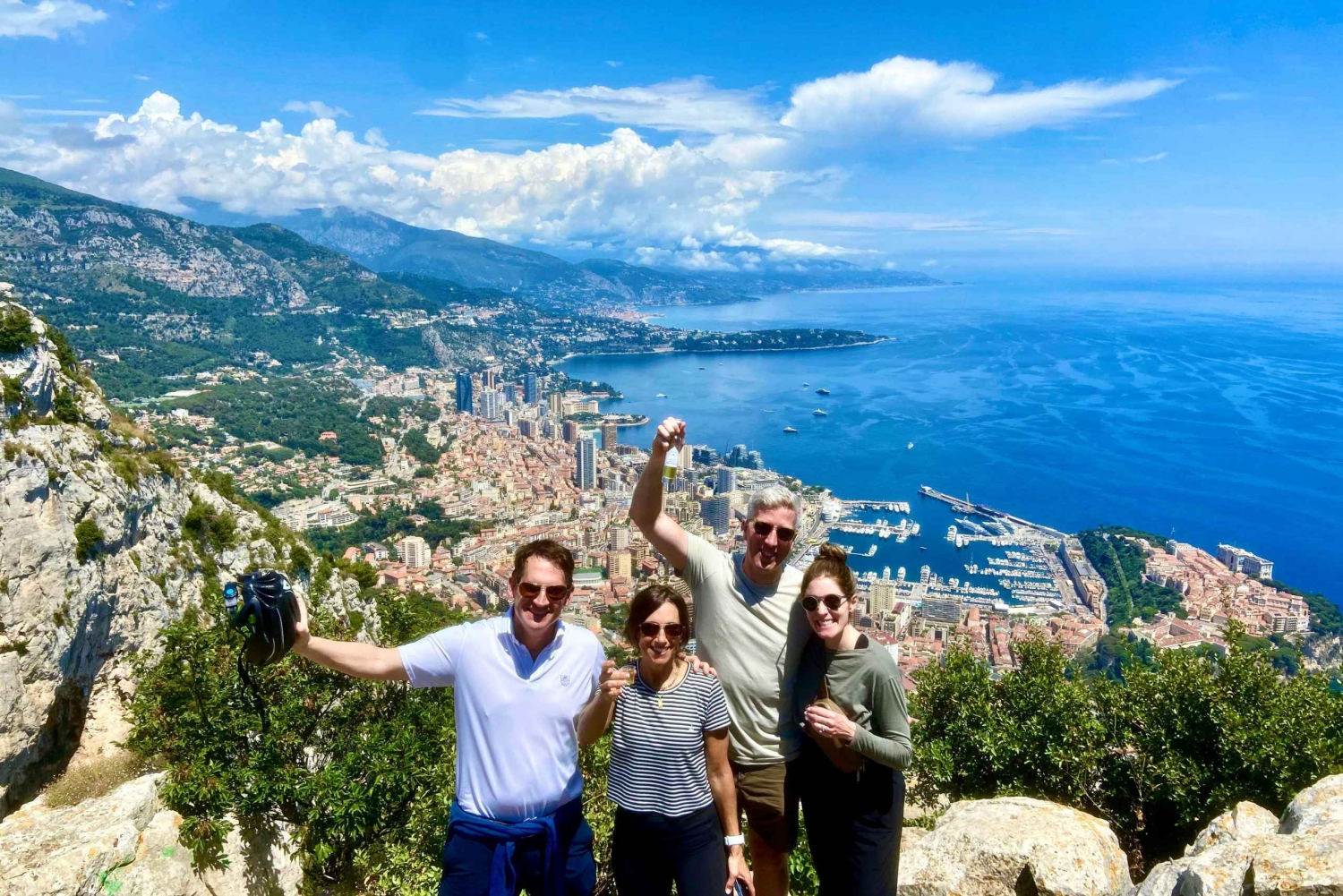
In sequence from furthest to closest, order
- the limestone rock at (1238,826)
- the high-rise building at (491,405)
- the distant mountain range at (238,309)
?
the distant mountain range at (238,309)
the high-rise building at (491,405)
the limestone rock at (1238,826)

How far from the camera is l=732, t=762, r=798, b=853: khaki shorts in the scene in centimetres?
204

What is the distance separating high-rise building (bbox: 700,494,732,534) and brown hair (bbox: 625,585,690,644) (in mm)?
26589

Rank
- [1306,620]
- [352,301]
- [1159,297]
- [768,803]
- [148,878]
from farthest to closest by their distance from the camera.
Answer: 1. [1159,297]
2. [352,301]
3. [1306,620]
4. [148,878]
5. [768,803]

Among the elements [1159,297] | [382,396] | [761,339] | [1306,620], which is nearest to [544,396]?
[382,396]

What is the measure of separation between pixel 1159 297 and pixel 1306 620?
137 meters

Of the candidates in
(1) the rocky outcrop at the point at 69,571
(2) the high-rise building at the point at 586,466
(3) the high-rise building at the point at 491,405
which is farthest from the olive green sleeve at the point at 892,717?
(3) the high-rise building at the point at 491,405

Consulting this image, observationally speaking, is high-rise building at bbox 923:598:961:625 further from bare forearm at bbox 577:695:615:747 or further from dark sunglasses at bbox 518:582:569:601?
dark sunglasses at bbox 518:582:569:601

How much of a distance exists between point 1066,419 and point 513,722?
175ft

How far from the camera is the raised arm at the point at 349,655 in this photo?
1.72 m

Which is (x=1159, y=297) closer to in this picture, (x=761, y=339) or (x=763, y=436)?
(x=761, y=339)

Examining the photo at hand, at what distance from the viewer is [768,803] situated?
2.06 metres

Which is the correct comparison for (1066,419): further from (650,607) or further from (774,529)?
(650,607)

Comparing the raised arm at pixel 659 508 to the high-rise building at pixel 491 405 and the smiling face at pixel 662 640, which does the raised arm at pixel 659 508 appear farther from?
the high-rise building at pixel 491 405

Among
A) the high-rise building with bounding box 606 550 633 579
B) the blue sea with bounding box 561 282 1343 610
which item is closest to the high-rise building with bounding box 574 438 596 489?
the blue sea with bounding box 561 282 1343 610
